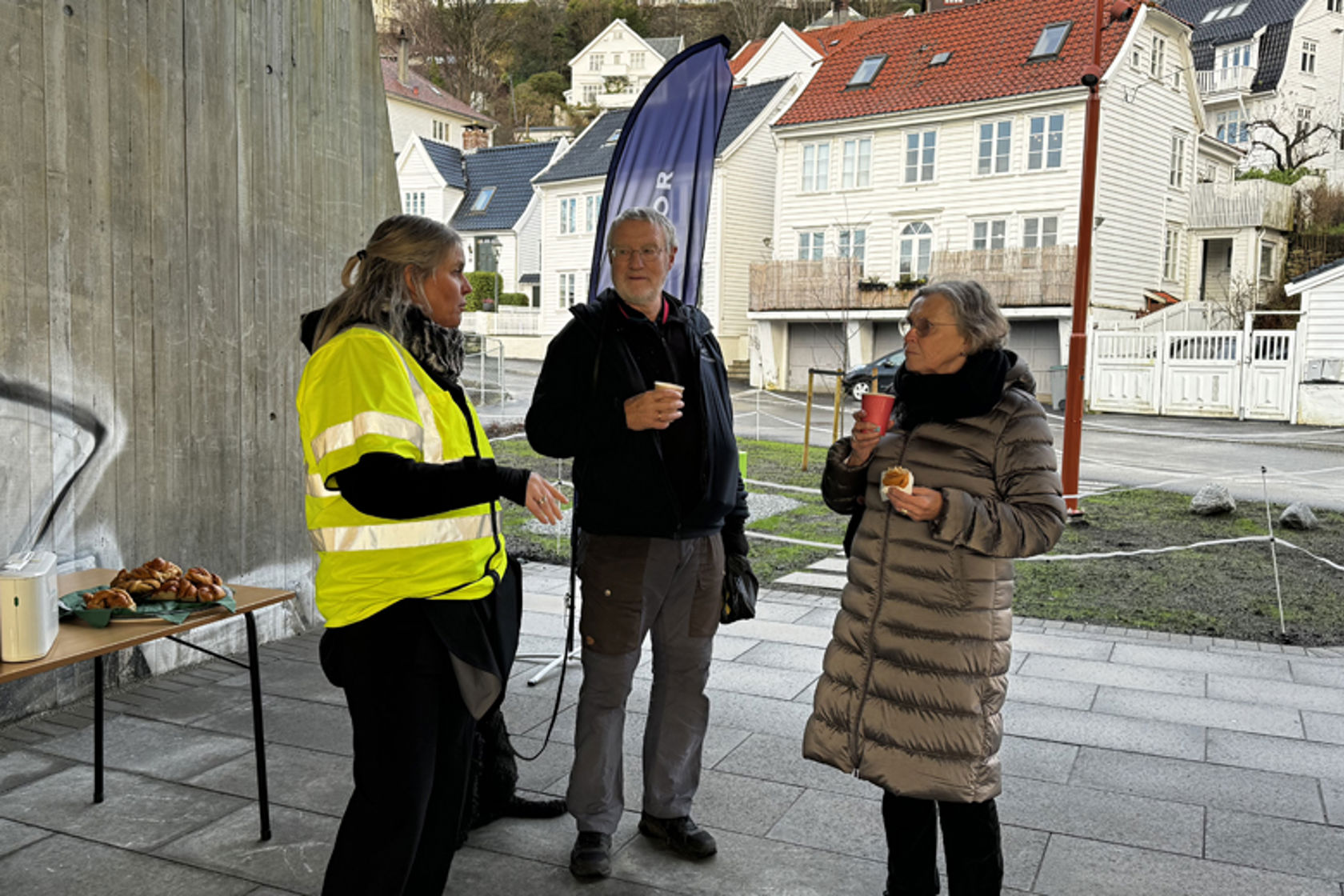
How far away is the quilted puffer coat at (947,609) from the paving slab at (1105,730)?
1928 mm

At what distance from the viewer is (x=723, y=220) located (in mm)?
33719

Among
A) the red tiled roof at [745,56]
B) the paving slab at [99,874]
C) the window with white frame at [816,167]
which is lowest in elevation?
the paving slab at [99,874]

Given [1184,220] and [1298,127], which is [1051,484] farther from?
[1298,127]

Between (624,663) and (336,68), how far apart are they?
15.0 feet

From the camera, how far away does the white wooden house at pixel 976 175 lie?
27.2 metres

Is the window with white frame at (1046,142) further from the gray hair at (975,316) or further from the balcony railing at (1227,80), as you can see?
the gray hair at (975,316)

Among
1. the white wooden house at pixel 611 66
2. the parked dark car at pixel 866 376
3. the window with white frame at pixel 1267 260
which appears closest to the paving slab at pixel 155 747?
the parked dark car at pixel 866 376

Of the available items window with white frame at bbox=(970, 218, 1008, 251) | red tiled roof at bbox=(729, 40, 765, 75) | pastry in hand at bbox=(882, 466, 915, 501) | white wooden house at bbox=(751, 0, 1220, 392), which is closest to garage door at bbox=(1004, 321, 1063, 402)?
white wooden house at bbox=(751, 0, 1220, 392)

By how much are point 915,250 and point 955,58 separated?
5.49 metres

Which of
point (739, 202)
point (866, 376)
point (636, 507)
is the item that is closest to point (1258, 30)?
point (739, 202)

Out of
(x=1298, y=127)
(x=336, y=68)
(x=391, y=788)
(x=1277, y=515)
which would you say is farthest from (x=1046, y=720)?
(x=1298, y=127)

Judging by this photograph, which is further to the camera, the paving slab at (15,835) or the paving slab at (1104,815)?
the paving slab at (1104,815)

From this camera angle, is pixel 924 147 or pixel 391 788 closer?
pixel 391 788

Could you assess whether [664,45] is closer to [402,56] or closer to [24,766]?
[402,56]
